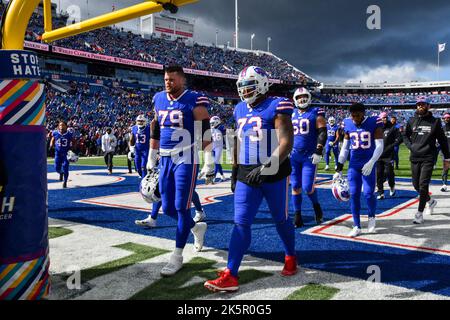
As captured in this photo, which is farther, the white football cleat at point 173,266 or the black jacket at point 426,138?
the black jacket at point 426,138

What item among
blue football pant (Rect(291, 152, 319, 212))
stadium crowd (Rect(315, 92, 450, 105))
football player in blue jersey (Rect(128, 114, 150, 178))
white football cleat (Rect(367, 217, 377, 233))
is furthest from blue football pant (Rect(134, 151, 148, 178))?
stadium crowd (Rect(315, 92, 450, 105))

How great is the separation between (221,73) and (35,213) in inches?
2083

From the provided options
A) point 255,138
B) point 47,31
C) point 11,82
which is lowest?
point 255,138

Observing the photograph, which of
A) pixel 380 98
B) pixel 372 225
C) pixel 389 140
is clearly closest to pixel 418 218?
pixel 372 225

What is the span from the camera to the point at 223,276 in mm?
3301

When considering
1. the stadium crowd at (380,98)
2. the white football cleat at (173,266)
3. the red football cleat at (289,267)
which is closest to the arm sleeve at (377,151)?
the red football cleat at (289,267)

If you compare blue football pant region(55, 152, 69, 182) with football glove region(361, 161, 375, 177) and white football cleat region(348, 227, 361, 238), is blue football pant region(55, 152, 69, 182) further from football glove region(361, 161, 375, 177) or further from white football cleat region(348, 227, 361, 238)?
football glove region(361, 161, 375, 177)

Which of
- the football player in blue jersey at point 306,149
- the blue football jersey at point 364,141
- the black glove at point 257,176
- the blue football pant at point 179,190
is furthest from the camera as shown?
the football player in blue jersey at point 306,149

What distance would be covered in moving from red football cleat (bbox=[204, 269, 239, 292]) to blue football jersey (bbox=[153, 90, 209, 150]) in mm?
1496

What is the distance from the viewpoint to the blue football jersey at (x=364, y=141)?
5316 millimetres

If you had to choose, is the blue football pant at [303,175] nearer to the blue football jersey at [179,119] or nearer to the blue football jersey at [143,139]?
the blue football jersey at [179,119]


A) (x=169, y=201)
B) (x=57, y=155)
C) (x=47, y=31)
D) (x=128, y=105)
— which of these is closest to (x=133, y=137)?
(x=57, y=155)

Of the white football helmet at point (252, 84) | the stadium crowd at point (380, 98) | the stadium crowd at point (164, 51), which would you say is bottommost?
the white football helmet at point (252, 84)

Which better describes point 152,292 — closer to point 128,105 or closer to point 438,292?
point 438,292
